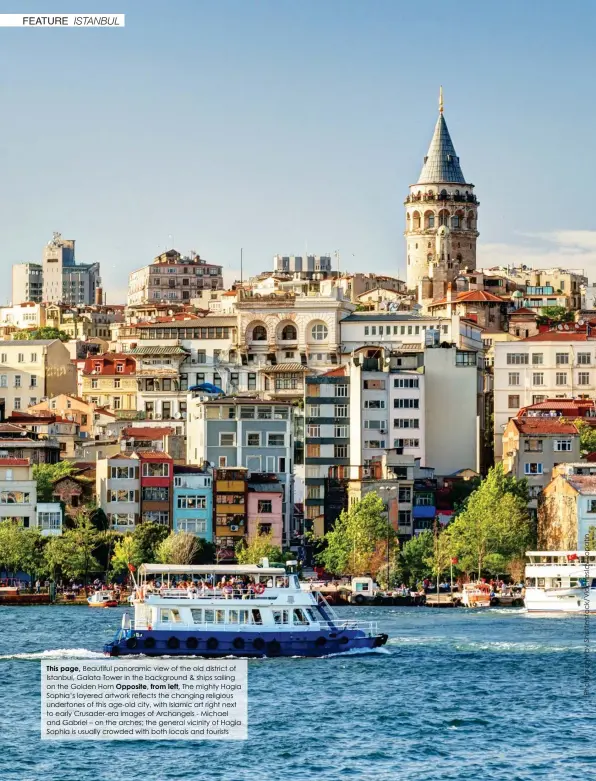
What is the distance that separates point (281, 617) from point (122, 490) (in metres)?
36.5

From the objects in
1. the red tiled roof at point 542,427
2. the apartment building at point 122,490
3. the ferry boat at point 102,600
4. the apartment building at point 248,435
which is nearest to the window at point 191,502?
the apartment building at point 122,490

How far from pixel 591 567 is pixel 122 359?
59659 mm

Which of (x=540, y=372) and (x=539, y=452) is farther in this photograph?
(x=540, y=372)

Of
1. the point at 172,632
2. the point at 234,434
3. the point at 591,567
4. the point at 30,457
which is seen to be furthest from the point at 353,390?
the point at 172,632

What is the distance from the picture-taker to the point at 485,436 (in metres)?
134

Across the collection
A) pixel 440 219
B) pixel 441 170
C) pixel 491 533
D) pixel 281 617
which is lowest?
pixel 281 617

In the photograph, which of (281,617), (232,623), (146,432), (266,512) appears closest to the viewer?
(232,623)

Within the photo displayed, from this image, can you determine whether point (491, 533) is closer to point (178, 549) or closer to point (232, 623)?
point (178, 549)


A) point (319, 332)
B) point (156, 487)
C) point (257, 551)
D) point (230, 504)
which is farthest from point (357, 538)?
point (319, 332)

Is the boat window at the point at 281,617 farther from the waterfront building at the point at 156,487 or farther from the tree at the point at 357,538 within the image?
the waterfront building at the point at 156,487

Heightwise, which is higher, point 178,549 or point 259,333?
point 259,333

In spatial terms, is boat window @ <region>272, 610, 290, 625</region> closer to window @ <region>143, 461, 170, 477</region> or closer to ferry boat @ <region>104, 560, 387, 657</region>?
ferry boat @ <region>104, 560, 387, 657</region>

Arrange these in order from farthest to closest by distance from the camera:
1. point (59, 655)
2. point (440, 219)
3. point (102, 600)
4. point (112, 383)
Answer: point (440, 219) → point (112, 383) → point (102, 600) → point (59, 655)

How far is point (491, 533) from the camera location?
107500mm
